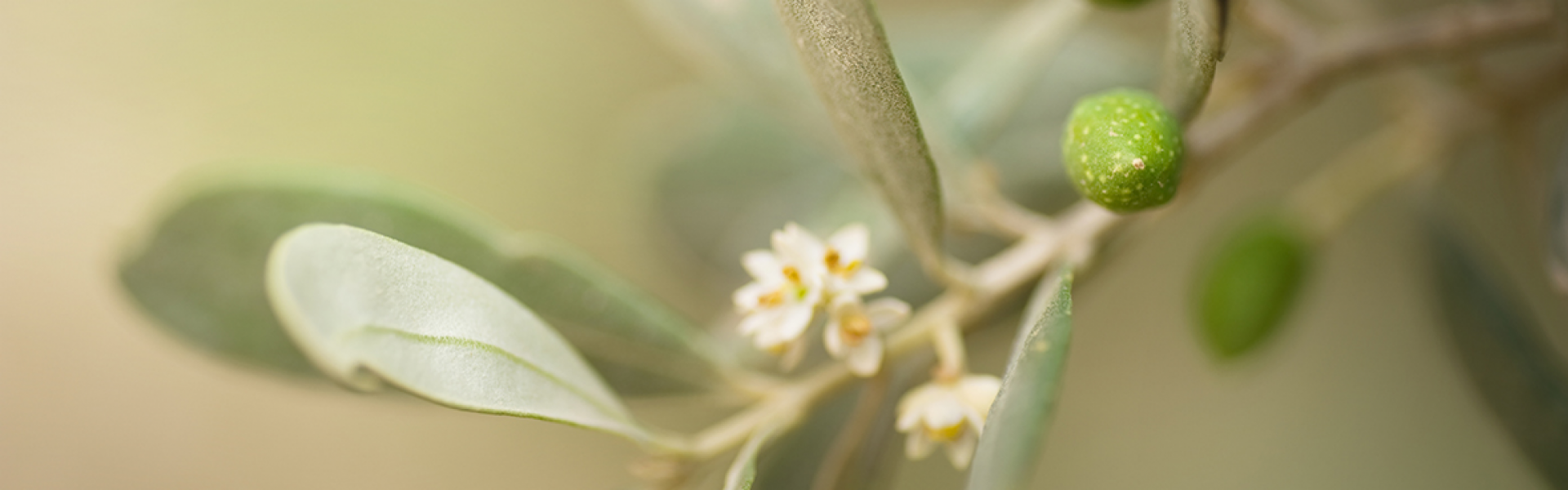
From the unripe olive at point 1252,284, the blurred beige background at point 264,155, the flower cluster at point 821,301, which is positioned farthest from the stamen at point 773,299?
the blurred beige background at point 264,155

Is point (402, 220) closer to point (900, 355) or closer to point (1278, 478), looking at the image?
point (900, 355)

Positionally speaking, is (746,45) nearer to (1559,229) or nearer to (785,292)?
(785,292)

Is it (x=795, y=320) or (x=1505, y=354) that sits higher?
(x=1505, y=354)

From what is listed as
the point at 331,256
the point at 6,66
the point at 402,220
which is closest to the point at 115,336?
the point at 6,66

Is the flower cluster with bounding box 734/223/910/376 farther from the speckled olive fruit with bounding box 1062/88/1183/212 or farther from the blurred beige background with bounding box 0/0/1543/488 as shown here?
the blurred beige background with bounding box 0/0/1543/488

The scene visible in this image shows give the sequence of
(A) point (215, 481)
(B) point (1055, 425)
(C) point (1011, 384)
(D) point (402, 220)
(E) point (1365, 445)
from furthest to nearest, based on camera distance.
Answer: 1. (A) point (215, 481)
2. (B) point (1055, 425)
3. (E) point (1365, 445)
4. (D) point (402, 220)
5. (C) point (1011, 384)

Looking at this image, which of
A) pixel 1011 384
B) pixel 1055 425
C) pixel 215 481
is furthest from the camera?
pixel 215 481

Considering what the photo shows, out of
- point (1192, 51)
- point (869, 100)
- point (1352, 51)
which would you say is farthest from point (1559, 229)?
point (869, 100)
